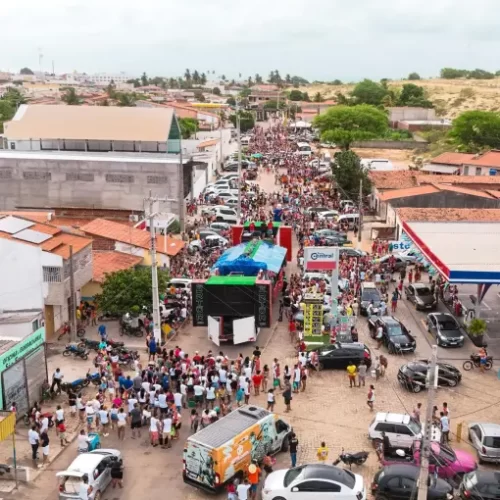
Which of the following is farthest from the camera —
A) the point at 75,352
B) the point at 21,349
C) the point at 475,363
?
the point at 75,352

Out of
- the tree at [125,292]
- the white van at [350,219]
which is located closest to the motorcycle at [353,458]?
the tree at [125,292]

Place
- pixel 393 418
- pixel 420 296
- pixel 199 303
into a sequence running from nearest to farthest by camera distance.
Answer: pixel 393 418
pixel 199 303
pixel 420 296

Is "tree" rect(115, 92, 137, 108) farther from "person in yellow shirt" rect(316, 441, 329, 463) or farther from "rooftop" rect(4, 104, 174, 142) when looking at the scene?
"person in yellow shirt" rect(316, 441, 329, 463)

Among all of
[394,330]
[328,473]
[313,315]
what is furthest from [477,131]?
[328,473]

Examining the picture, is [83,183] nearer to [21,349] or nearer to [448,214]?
[448,214]

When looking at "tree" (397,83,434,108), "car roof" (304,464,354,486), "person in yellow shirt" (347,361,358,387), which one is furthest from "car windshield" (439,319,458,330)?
"tree" (397,83,434,108)

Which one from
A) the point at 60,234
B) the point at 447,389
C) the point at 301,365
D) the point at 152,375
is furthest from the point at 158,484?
the point at 60,234
